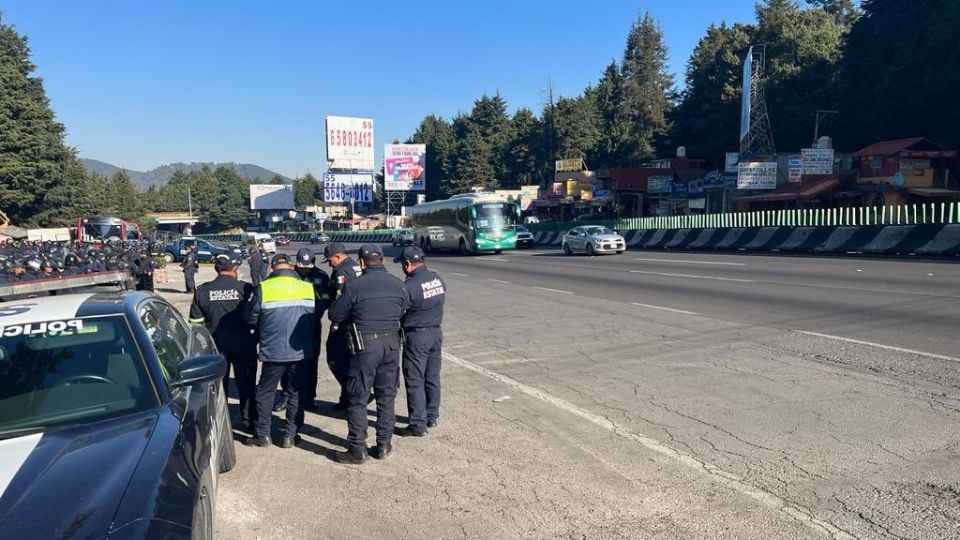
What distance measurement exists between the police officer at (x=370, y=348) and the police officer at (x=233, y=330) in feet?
4.17

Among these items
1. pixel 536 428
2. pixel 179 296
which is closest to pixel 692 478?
pixel 536 428

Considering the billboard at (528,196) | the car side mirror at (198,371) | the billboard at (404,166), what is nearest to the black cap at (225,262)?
the car side mirror at (198,371)

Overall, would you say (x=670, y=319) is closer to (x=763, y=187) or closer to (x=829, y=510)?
(x=829, y=510)

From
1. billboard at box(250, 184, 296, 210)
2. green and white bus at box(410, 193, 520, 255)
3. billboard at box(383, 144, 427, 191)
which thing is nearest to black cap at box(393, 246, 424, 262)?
green and white bus at box(410, 193, 520, 255)

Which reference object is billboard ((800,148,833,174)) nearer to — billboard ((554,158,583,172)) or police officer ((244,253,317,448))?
billboard ((554,158,583,172))

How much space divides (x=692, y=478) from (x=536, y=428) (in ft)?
5.39

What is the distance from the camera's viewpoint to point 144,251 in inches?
891

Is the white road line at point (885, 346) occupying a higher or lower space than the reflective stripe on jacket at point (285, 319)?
lower

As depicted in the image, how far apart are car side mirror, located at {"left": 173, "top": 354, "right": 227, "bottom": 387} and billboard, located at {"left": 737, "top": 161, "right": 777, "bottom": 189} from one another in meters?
42.1

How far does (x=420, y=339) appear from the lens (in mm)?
5957

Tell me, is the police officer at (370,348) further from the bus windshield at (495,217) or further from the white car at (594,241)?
the bus windshield at (495,217)

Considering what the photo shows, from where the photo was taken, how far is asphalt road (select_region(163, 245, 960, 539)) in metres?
4.20

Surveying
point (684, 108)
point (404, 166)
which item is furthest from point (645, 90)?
point (404, 166)

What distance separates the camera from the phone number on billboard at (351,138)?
7712cm
